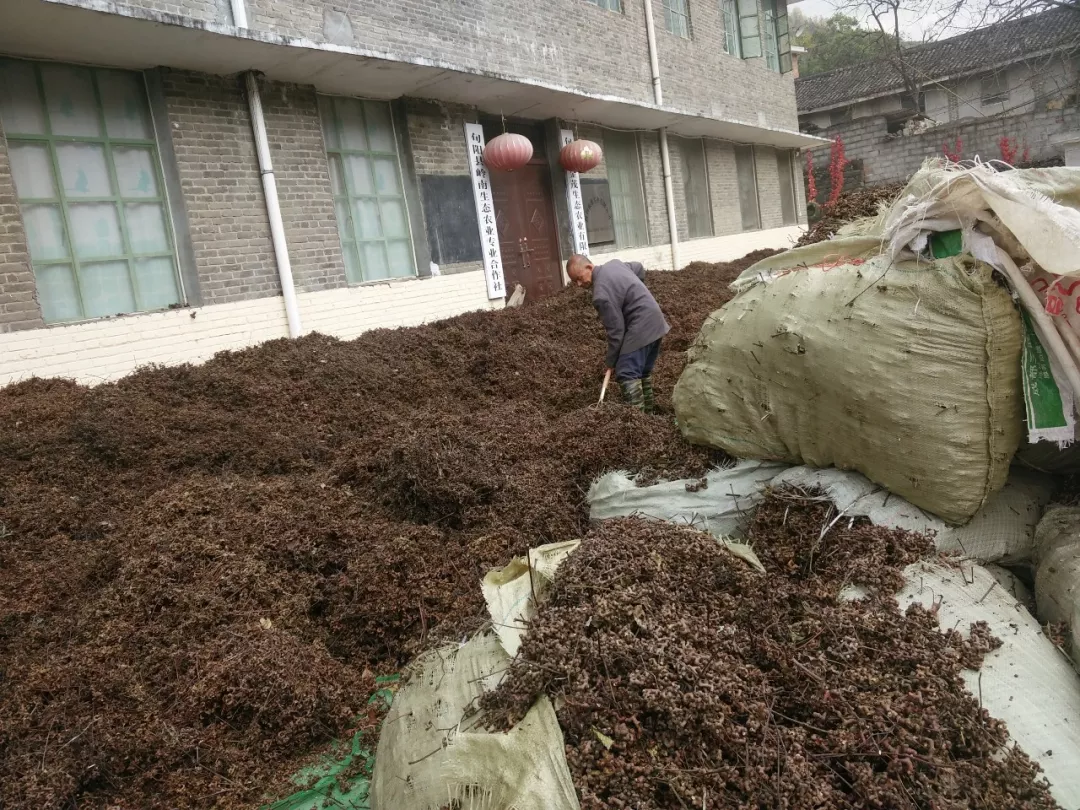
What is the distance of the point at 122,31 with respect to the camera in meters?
4.85

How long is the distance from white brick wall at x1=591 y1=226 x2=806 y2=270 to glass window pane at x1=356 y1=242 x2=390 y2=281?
3.59m

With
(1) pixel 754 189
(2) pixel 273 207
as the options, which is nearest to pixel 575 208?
(2) pixel 273 207

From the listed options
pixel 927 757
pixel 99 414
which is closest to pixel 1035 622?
pixel 927 757

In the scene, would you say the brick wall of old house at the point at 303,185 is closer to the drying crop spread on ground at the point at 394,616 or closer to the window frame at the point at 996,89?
the drying crop spread on ground at the point at 394,616

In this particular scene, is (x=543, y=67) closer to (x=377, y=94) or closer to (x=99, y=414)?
(x=377, y=94)

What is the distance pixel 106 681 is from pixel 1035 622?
113 inches

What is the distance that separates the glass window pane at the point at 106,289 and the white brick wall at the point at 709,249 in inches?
239

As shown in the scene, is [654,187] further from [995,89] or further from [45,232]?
[995,89]

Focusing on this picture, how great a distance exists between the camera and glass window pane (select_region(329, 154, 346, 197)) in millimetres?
6973

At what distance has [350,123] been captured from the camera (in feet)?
23.4

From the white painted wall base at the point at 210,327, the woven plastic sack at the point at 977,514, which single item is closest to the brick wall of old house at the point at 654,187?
the white painted wall base at the point at 210,327

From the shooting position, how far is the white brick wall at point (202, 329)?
4.93 meters

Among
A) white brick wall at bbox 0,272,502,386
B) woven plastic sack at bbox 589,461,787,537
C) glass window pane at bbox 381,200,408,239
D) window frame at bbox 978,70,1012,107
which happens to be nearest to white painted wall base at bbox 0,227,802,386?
white brick wall at bbox 0,272,502,386

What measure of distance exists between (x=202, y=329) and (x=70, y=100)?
184cm
